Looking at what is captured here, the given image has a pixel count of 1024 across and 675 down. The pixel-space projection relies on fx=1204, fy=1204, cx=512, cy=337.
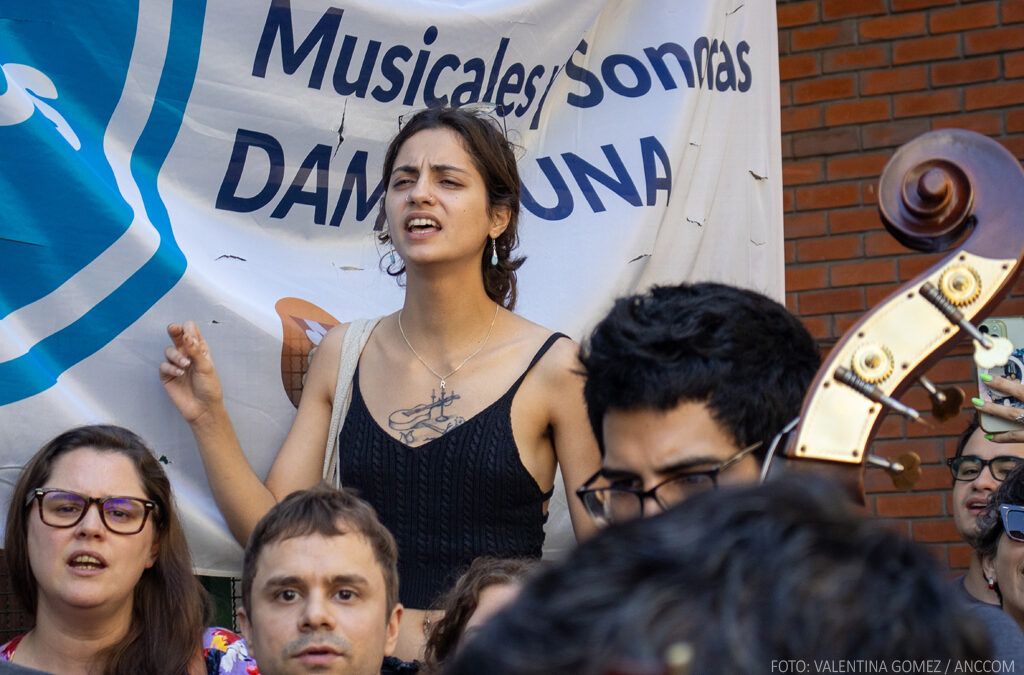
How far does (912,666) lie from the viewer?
63 centimetres

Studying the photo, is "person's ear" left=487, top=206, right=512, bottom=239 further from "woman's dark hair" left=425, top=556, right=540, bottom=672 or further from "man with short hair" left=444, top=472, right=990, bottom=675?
"man with short hair" left=444, top=472, right=990, bottom=675

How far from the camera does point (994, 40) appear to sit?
174 inches

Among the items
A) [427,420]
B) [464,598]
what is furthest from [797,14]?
[464,598]

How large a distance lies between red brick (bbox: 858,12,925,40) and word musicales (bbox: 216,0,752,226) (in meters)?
1.29

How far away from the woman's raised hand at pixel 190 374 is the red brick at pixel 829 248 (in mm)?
2544

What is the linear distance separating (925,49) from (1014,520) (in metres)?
2.36

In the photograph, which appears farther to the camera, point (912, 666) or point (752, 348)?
point (752, 348)

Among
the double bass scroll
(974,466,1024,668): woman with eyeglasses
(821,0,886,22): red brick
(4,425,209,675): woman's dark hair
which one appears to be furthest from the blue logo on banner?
(821,0,886,22): red brick

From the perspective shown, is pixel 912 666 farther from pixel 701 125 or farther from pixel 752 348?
pixel 701 125

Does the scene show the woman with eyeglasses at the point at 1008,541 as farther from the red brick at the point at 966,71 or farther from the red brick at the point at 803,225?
the red brick at the point at 966,71

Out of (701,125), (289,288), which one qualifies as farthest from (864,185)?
(289,288)

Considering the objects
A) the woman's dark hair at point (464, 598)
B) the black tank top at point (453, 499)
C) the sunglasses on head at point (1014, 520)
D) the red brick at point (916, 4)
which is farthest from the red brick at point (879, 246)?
the woman's dark hair at point (464, 598)

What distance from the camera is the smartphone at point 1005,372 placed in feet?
9.43

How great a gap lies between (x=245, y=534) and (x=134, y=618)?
0.33 m
